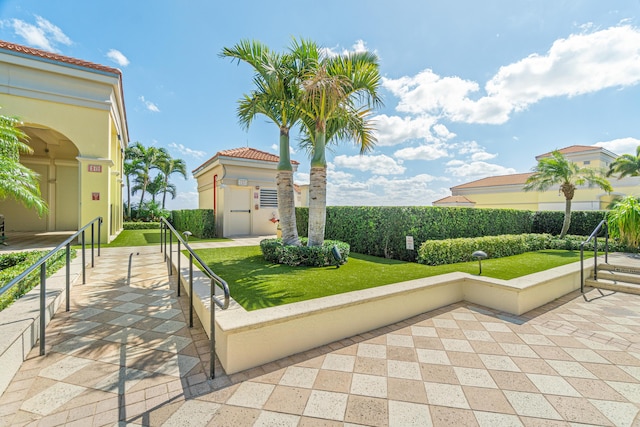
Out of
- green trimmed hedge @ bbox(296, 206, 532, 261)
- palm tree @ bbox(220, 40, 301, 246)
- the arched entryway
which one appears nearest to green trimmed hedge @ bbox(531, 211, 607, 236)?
green trimmed hedge @ bbox(296, 206, 532, 261)

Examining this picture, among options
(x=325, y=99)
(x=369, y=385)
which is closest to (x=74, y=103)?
(x=325, y=99)

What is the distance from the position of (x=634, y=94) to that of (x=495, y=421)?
11.9m

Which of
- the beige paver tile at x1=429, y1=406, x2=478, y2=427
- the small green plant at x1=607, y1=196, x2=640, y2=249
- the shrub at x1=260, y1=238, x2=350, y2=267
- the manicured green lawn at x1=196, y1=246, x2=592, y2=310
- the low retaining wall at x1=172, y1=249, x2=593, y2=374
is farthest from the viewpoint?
the small green plant at x1=607, y1=196, x2=640, y2=249

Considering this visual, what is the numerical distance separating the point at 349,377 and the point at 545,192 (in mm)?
30109

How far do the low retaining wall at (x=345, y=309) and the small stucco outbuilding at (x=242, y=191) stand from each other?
798cm

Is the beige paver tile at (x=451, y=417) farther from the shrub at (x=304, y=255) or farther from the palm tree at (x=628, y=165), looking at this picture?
the palm tree at (x=628, y=165)

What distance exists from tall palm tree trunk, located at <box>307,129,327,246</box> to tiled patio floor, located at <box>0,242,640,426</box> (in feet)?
9.76

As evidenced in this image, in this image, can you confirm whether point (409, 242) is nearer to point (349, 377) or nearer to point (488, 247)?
point (488, 247)

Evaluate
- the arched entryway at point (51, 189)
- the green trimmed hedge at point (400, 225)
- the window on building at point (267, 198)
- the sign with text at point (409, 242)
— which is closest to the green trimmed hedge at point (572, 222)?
the green trimmed hedge at point (400, 225)

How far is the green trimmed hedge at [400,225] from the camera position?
708 centimetres

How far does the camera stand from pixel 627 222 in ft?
26.4

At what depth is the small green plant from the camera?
7.95m

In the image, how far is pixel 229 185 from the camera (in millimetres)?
12250

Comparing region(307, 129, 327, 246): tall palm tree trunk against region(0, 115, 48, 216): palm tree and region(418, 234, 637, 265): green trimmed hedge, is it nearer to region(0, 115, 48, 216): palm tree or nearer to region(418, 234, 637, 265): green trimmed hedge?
region(418, 234, 637, 265): green trimmed hedge
